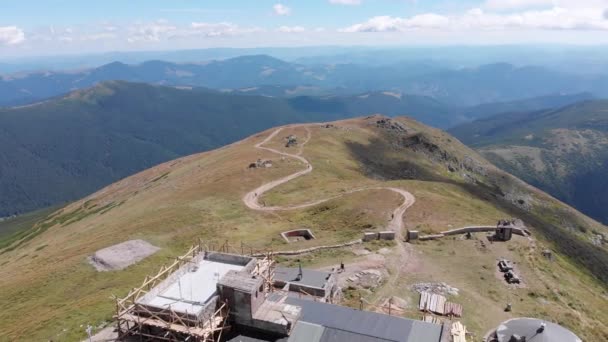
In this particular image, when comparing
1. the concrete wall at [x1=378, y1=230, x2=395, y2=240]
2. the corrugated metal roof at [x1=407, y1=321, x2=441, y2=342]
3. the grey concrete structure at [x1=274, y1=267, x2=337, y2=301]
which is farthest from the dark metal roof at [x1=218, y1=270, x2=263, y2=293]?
the concrete wall at [x1=378, y1=230, x2=395, y2=240]

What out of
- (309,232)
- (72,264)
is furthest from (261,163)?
(72,264)

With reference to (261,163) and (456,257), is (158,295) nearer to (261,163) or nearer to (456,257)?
(456,257)

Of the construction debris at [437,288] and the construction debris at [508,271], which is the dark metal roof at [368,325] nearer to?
the construction debris at [437,288]

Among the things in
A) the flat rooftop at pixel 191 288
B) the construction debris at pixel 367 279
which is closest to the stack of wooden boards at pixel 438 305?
the construction debris at pixel 367 279

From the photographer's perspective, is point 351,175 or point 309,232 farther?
point 351,175

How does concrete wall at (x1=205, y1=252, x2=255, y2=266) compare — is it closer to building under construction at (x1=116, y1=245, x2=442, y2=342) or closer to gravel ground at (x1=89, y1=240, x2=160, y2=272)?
building under construction at (x1=116, y1=245, x2=442, y2=342)

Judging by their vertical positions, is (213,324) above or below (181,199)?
above

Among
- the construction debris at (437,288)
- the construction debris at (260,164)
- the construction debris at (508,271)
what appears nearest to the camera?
the construction debris at (437,288)

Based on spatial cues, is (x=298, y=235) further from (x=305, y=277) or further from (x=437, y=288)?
(x=437, y=288)
